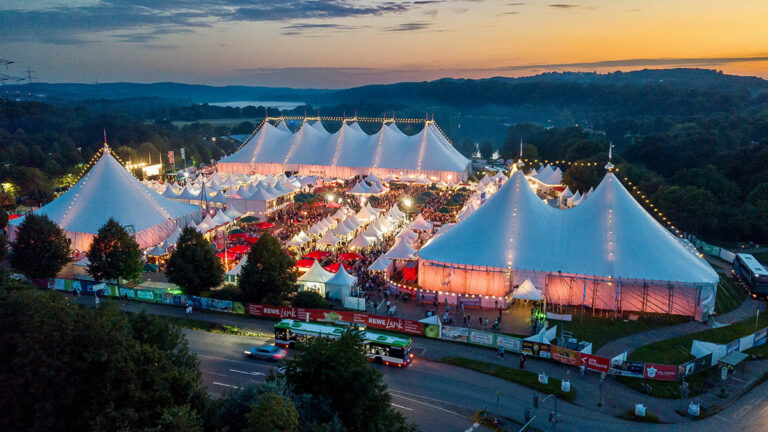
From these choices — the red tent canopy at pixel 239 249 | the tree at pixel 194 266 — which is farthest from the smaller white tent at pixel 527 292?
the red tent canopy at pixel 239 249

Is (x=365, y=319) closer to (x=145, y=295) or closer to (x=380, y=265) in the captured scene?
(x=380, y=265)

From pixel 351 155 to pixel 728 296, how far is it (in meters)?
39.4

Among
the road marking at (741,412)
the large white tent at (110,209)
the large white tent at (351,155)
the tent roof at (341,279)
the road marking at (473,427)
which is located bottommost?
the road marking at (741,412)

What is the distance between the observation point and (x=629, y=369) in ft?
57.9

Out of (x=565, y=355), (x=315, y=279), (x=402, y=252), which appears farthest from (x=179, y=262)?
(x=565, y=355)

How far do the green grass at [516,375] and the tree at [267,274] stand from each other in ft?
26.3

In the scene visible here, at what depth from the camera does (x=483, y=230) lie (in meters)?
25.1

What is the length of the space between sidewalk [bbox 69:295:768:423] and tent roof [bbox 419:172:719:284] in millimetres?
3054

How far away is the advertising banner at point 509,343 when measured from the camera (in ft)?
64.0

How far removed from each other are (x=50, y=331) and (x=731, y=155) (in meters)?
55.6

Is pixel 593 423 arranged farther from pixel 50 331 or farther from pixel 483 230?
pixel 50 331

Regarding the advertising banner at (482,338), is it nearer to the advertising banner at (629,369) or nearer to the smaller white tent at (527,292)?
the smaller white tent at (527,292)

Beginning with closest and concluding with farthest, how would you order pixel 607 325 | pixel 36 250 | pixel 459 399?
pixel 459 399 → pixel 607 325 → pixel 36 250

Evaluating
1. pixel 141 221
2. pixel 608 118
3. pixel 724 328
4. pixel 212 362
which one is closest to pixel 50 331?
pixel 212 362
